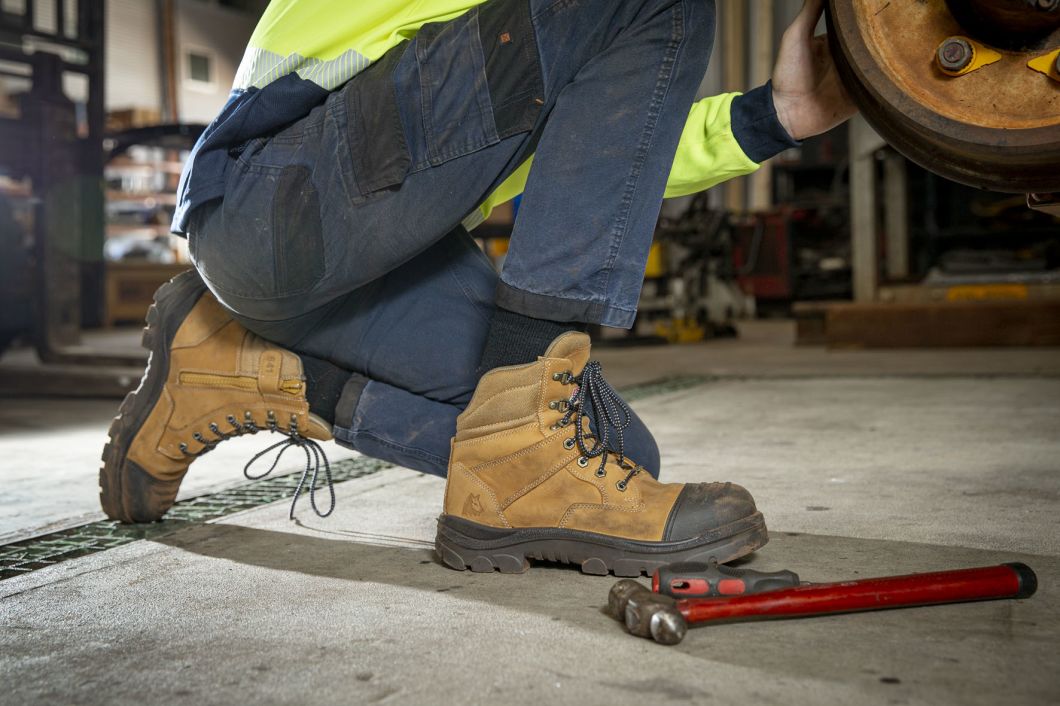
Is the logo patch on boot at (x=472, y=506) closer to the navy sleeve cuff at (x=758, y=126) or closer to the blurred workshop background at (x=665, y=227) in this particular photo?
the navy sleeve cuff at (x=758, y=126)

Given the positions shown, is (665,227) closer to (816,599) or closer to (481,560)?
(481,560)

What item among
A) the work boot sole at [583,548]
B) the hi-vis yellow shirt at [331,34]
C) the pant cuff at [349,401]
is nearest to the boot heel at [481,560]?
the work boot sole at [583,548]

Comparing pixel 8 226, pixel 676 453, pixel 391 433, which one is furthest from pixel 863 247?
pixel 391 433

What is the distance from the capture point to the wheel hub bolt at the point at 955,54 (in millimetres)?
918

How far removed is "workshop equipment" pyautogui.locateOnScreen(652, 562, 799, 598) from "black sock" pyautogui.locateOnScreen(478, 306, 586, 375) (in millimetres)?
273

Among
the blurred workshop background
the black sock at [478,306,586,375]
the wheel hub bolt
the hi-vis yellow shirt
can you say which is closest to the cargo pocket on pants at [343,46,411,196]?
the hi-vis yellow shirt

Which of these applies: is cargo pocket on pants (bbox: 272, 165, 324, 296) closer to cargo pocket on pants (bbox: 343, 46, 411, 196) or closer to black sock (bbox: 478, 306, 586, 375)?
cargo pocket on pants (bbox: 343, 46, 411, 196)

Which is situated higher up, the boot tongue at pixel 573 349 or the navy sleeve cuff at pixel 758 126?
the navy sleeve cuff at pixel 758 126

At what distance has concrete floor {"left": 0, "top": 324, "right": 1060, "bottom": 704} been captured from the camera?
2.40 feet

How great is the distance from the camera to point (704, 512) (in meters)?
1.02

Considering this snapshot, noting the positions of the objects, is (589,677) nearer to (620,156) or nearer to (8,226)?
(620,156)

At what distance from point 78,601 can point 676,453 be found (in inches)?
44.3

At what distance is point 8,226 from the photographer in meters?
4.62

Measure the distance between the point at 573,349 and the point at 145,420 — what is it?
60cm
